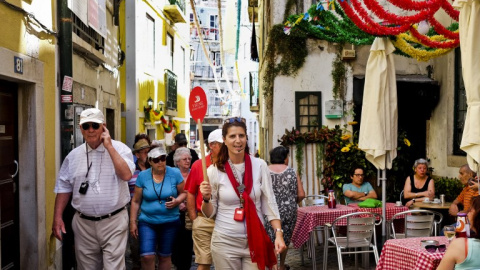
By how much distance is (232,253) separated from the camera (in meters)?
5.02

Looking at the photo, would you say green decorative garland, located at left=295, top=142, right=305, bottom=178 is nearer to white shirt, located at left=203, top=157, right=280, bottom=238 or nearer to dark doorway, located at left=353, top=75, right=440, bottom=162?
dark doorway, located at left=353, top=75, right=440, bottom=162

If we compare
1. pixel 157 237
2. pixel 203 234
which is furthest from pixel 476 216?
pixel 157 237

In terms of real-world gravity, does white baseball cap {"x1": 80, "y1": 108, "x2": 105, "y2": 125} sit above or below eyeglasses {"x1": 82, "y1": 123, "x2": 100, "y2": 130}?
above

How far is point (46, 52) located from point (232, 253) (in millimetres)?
4258

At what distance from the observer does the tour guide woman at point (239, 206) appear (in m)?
4.95

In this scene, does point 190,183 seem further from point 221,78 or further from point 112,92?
point 221,78

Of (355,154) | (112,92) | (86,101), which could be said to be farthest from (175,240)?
(112,92)

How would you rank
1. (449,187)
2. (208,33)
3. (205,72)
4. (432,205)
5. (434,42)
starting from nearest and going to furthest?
(434,42) → (432,205) → (449,187) → (208,33) → (205,72)

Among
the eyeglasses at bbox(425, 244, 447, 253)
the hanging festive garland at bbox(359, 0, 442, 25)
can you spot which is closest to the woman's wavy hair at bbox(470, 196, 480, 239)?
the eyeglasses at bbox(425, 244, 447, 253)

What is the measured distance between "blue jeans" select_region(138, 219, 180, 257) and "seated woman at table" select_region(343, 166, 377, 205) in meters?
3.76

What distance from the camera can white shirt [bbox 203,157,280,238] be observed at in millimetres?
5012

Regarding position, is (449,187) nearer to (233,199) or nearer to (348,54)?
(348,54)

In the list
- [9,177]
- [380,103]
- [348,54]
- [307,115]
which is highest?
[348,54]

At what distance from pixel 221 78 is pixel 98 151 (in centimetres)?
4929
